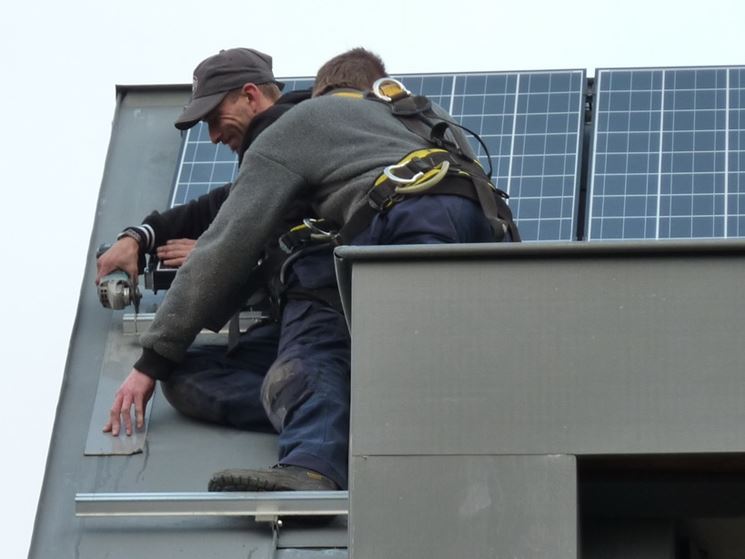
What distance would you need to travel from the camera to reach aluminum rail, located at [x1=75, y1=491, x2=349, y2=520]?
24.8 feet

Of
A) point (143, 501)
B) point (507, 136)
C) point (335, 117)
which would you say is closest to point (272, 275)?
point (335, 117)

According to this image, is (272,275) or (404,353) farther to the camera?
(272,275)

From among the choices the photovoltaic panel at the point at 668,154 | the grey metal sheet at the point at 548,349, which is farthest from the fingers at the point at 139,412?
the photovoltaic panel at the point at 668,154

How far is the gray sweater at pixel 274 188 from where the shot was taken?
27.3 feet

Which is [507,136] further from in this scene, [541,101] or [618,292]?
[618,292]

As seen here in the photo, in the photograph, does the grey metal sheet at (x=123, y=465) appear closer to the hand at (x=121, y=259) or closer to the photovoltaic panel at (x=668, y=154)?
the hand at (x=121, y=259)

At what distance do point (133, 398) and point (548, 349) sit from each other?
245 centimetres

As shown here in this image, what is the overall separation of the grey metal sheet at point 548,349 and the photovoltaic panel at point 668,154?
378 cm

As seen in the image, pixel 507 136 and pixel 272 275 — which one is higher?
pixel 507 136

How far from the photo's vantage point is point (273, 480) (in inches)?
299

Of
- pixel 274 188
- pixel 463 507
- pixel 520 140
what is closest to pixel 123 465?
pixel 274 188

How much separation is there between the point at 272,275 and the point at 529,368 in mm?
2323

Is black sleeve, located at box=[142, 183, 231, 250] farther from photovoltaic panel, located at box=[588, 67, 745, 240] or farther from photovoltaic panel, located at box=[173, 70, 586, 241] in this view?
photovoltaic panel, located at box=[588, 67, 745, 240]

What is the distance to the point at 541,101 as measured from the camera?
1164 centimetres
